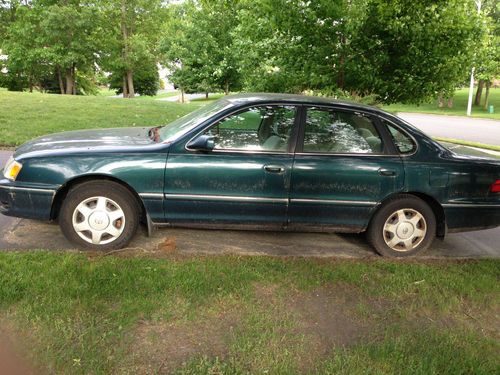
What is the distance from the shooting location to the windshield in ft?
13.6

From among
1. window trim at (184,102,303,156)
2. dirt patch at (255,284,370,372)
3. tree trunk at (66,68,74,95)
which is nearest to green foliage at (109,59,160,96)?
tree trunk at (66,68,74,95)

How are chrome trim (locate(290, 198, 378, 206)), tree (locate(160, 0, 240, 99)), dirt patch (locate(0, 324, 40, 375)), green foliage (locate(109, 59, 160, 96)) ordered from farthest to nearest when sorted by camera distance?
green foliage (locate(109, 59, 160, 96)) → tree (locate(160, 0, 240, 99)) → chrome trim (locate(290, 198, 378, 206)) → dirt patch (locate(0, 324, 40, 375))

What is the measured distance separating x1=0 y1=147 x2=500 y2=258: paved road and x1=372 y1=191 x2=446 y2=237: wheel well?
291mm

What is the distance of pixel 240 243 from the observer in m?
4.50

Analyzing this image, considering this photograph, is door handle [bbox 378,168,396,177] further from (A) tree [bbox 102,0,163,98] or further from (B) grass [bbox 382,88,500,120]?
(B) grass [bbox 382,88,500,120]

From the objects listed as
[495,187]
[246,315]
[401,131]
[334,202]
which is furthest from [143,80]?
[246,315]

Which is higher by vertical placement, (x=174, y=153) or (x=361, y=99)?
(x=361, y=99)

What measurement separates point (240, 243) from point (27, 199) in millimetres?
2010

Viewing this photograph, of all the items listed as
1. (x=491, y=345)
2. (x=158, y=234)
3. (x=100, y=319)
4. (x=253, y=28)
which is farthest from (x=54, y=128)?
(x=491, y=345)

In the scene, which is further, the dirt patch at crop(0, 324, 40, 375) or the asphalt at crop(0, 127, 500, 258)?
the asphalt at crop(0, 127, 500, 258)

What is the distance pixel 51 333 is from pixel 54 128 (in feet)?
27.3

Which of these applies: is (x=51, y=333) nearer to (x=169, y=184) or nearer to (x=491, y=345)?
(x=169, y=184)

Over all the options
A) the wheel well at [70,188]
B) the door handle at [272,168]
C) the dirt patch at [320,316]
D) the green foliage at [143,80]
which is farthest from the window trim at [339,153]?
the green foliage at [143,80]

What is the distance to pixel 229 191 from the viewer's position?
159 inches
